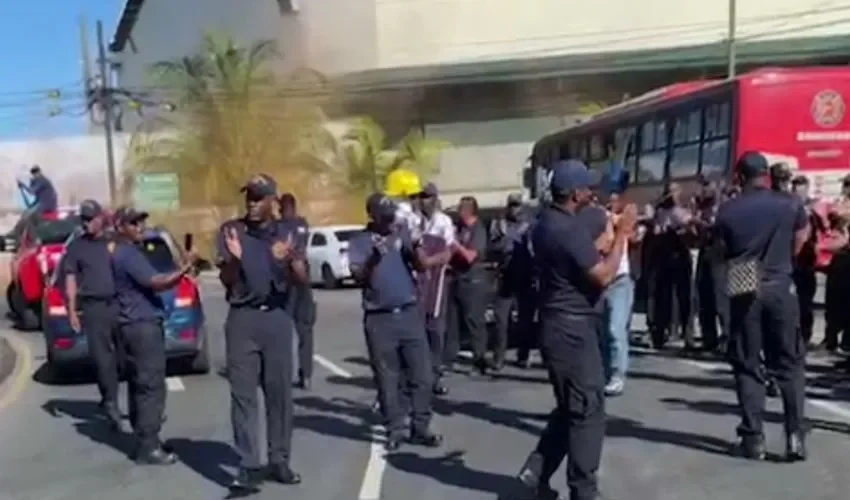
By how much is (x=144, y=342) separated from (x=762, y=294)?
4200 millimetres

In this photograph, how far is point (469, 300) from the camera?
14578 mm

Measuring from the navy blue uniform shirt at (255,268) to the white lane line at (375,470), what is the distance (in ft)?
4.20

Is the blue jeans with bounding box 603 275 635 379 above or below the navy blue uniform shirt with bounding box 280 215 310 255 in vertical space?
below

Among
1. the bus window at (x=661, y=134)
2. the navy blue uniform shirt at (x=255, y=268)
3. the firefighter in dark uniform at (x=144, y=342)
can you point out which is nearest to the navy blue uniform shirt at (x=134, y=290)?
the firefighter in dark uniform at (x=144, y=342)

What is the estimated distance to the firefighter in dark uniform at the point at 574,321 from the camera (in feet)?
26.1

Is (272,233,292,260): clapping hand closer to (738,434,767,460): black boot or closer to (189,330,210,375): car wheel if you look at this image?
(738,434,767,460): black boot

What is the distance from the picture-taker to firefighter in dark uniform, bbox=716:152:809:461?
968 cm

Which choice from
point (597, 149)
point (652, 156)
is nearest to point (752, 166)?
point (652, 156)

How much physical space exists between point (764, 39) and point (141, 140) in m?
22.5

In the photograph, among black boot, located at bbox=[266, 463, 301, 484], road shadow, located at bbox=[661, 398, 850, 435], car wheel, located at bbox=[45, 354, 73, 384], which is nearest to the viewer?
black boot, located at bbox=[266, 463, 301, 484]

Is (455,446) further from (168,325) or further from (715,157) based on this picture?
(715,157)

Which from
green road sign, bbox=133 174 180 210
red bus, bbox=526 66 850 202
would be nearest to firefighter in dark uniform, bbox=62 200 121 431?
red bus, bbox=526 66 850 202

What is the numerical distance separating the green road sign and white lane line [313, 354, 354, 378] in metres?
31.4

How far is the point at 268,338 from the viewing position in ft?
30.5
